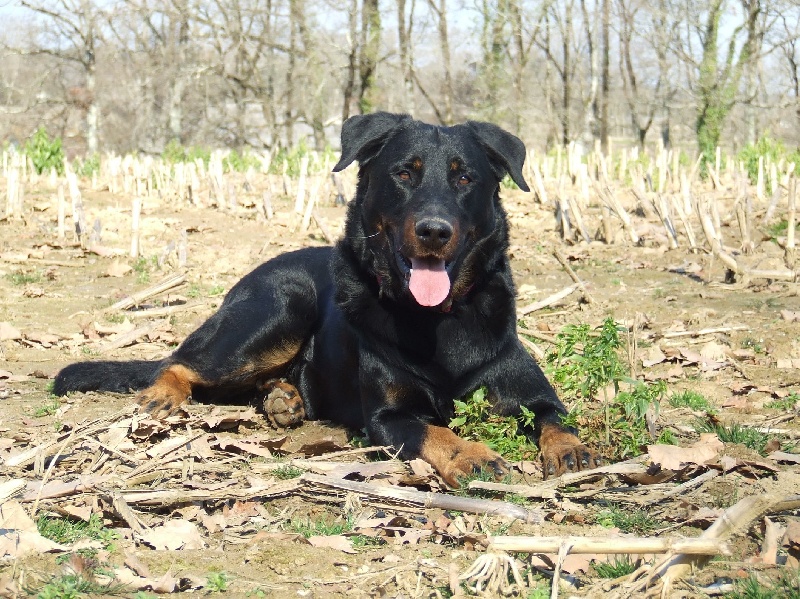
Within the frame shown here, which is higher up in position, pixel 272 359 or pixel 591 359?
pixel 591 359

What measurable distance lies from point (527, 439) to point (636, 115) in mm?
40068

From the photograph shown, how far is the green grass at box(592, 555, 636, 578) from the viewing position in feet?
8.55

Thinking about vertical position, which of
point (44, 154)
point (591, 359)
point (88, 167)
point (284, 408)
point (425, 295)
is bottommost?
point (284, 408)

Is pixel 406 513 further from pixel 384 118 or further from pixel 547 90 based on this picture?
pixel 547 90

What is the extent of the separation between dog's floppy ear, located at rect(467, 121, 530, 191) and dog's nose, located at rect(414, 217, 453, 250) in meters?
0.72

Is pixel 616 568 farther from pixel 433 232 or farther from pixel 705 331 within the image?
pixel 705 331

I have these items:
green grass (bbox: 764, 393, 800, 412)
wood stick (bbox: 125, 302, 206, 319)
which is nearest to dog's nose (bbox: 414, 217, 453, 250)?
green grass (bbox: 764, 393, 800, 412)

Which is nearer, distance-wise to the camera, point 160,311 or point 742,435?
point 742,435

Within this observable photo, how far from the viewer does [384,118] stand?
4.66 meters

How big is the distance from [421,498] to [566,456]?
0.81 metres

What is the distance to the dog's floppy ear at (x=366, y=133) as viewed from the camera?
4.58 metres

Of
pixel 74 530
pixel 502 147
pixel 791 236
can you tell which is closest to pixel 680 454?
pixel 502 147

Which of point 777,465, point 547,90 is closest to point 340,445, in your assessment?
point 777,465

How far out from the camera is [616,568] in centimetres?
262
